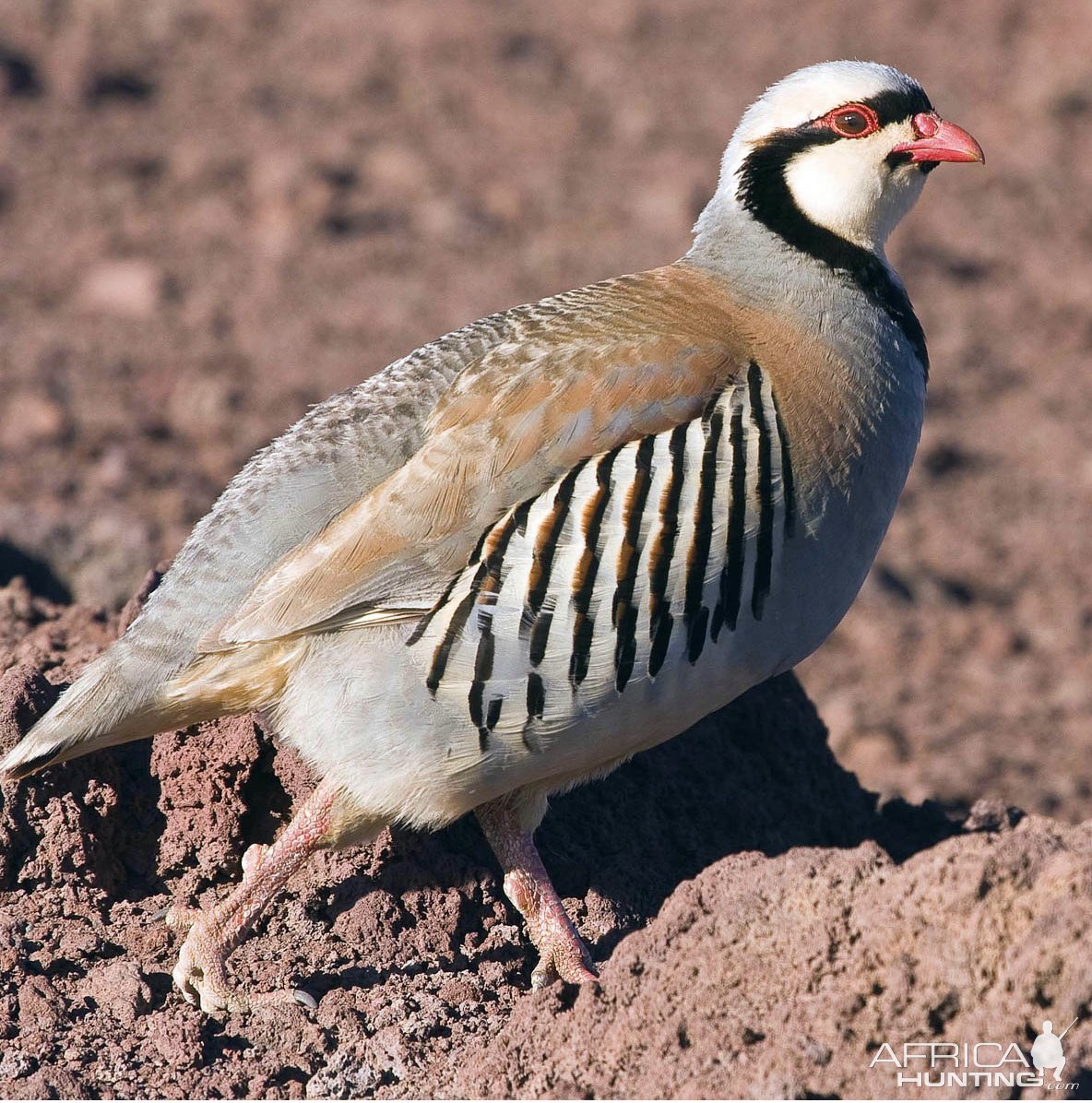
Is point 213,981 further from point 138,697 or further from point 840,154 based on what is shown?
point 840,154

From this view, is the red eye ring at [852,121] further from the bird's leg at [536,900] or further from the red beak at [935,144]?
the bird's leg at [536,900]

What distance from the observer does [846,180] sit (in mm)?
5898

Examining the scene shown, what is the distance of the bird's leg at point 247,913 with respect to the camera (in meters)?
5.10

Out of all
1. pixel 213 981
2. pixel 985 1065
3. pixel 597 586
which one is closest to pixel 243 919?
pixel 213 981

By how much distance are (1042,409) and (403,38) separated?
6948 mm

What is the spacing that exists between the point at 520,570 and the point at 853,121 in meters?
2.13

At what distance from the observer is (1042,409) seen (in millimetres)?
11656

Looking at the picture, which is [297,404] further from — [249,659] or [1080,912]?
[1080,912]

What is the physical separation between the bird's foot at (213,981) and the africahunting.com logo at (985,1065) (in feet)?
5.93

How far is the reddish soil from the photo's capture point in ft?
14.9

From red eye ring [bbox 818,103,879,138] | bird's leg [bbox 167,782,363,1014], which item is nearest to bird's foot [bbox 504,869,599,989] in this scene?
bird's leg [bbox 167,782,363,1014]

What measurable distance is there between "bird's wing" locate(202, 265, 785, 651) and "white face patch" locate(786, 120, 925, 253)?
2.55ft

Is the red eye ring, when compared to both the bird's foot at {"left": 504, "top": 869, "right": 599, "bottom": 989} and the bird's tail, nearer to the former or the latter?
the bird's tail

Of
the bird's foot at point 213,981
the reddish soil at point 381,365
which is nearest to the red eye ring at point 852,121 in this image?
the reddish soil at point 381,365
